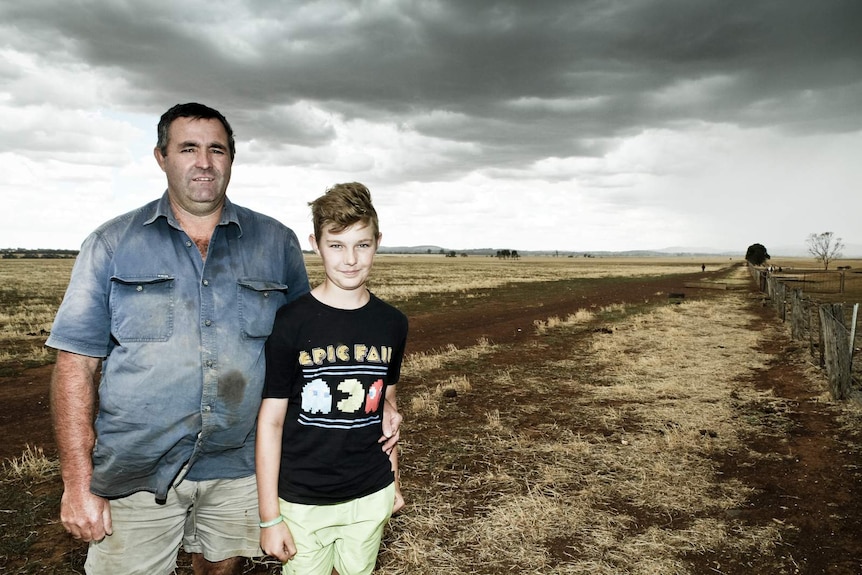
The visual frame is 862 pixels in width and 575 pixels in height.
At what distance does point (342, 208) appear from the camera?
2422mm

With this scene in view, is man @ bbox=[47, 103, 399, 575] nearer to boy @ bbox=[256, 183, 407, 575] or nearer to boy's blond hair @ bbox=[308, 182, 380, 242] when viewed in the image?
boy @ bbox=[256, 183, 407, 575]

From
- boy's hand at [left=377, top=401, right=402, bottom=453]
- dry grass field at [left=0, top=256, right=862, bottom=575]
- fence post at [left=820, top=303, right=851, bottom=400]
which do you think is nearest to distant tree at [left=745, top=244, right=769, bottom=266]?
dry grass field at [left=0, top=256, right=862, bottom=575]

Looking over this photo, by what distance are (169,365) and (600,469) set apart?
5.07 m

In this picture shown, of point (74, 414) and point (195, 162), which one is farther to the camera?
point (195, 162)

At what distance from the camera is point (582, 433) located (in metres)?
7.02

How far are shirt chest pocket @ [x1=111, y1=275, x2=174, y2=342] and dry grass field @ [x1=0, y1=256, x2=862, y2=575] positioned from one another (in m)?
2.78

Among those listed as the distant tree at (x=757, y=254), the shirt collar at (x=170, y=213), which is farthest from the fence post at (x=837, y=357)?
the distant tree at (x=757, y=254)

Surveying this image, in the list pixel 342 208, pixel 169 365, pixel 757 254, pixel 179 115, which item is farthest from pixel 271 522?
pixel 757 254

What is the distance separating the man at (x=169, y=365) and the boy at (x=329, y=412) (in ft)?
0.82

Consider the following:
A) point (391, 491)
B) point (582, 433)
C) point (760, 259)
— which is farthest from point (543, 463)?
point (760, 259)

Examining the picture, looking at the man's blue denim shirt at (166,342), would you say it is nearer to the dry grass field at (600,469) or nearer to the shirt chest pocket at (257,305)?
the shirt chest pocket at (257,305)

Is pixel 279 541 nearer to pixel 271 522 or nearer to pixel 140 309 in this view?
pixel 271 522

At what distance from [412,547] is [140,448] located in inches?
104

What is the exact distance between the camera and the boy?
2.37 m
